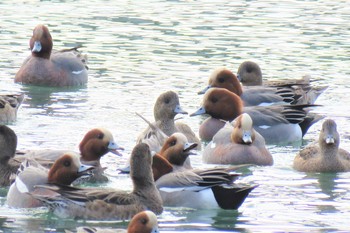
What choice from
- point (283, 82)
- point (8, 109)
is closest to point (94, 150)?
point (8, 109)

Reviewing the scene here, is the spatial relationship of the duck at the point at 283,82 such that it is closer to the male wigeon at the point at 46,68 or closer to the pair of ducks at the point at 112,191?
the male wigeon at the point at 46,68

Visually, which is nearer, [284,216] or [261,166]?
[284,216]

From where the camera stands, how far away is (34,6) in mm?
27875

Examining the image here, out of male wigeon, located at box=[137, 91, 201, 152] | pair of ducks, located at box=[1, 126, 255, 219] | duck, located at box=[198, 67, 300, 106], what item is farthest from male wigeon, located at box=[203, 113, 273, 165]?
duck, located at box=[198, 67, 300, 106]

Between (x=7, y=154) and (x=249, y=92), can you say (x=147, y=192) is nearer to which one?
(x=7, y=154)

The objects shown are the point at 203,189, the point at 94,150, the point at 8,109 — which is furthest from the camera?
the point at 8,109

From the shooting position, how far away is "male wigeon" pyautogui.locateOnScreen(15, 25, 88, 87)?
2050cm

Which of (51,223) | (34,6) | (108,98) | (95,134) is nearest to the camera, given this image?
(51,223)

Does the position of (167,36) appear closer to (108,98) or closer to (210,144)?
(108,98)

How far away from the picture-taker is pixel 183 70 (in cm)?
2117

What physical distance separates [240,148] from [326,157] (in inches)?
44.5

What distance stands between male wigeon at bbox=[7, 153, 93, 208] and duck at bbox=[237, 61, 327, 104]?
265 inches

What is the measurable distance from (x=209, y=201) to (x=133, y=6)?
607 inches

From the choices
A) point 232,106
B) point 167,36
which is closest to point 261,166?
point 232,106
